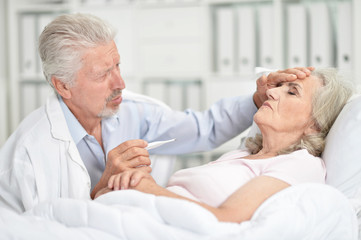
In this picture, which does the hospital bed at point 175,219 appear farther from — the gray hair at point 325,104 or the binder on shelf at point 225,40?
the binder on shelf at point 225,40

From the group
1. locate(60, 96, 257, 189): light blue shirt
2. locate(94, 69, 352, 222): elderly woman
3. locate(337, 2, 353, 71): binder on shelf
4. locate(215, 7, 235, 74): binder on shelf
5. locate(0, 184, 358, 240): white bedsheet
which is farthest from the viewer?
locate(215, 7, 235, 74): binder on shelf

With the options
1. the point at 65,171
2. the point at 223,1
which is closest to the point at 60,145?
the point at 65,171

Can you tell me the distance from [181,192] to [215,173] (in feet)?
0.34

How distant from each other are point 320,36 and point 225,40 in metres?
0.57

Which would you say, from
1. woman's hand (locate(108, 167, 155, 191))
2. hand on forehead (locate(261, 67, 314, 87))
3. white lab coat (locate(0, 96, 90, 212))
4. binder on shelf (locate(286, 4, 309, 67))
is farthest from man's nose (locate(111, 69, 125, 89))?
binder on shelf (locate(286, 4, 309, 67))

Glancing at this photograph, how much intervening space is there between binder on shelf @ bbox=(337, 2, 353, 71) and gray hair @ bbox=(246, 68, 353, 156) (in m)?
1.28

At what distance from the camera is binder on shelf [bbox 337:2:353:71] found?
2.42m

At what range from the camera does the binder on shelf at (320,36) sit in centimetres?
245

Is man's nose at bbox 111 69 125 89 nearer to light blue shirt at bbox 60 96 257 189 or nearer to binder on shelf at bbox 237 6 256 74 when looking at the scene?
light blue shirt at bbox 60 96 257 189

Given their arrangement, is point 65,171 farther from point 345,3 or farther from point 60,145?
point 345,3

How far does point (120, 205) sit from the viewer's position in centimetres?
93

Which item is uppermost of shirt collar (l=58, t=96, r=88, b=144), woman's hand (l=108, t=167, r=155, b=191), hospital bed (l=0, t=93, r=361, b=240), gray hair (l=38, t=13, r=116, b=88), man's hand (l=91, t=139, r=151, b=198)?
gray hair (l=38, t=13, r=116, b=88)

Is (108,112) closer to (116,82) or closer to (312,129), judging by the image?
(116,82)

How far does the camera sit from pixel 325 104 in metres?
1.21
